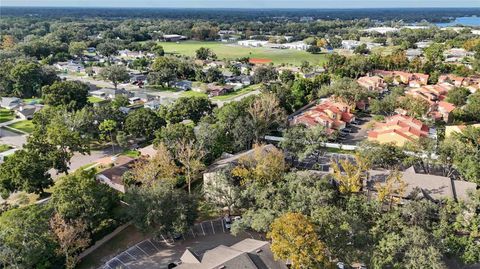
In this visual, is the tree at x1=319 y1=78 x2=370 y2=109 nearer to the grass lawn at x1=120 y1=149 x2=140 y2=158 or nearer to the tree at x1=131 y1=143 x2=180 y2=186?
the grass lawn at x1=120 y1=149 x2=140 y2=158

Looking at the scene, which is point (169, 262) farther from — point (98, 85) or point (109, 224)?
point (98, 85)

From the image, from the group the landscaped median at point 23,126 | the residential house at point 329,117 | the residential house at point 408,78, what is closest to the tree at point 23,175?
the landscaped median at point 23,126

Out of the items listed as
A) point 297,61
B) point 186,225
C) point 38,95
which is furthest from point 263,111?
point 297,61

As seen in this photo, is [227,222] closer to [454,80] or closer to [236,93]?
[236,93]

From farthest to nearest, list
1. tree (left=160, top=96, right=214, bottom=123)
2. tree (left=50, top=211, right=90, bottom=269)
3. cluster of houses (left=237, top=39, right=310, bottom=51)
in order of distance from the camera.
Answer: cluster of houses (left=237, top=39, right=310, bottom=51) → tree (left=160, top=96, right=214, bottom=123) → tree (left=50, top=211, right=90, bottom=269)

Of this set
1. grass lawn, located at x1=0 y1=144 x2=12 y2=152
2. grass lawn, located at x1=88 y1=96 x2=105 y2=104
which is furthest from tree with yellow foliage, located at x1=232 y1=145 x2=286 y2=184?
grass lawn, located at x1=88 y1=96 x2=105 y2=104

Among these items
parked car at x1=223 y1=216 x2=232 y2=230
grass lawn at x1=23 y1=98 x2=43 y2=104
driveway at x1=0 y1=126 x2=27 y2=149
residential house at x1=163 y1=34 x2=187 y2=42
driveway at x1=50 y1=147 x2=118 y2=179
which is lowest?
driveway at x1=50 y1=147 x2=118 y2=179

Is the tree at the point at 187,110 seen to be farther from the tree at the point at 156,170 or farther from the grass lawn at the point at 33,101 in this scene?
the grass lawn at the point at 33,101
